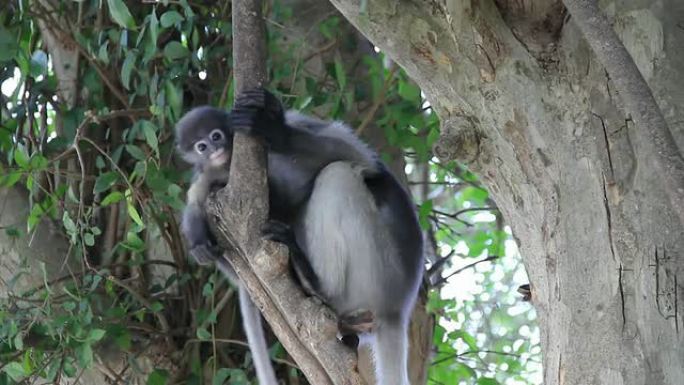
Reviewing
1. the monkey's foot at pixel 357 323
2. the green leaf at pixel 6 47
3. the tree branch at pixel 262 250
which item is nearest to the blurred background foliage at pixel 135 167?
the green leaf at pixel 6 47

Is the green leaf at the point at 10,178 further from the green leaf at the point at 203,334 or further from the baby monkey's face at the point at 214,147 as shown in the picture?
the green leaf at the point at 203,334

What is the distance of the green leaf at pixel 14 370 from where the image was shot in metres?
4.16

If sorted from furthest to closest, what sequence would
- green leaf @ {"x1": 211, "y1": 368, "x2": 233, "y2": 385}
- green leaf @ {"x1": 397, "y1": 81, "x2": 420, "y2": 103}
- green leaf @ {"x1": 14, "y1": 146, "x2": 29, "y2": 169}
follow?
green leaf @ {"x1": 397, "y1": 81, "x2": 420, "y2": 103} < green leaf @ {"x1": 211, "y1": 368, "x2": 233, "y2": 385} < green leaf @ {"x1": 14, "y1": 146, "x2": 29, "y2": 169}

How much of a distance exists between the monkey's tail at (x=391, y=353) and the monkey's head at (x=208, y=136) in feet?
2.74

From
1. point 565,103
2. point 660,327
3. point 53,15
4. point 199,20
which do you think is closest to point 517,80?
point 565,103

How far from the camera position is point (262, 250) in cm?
308

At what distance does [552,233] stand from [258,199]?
0.92 m

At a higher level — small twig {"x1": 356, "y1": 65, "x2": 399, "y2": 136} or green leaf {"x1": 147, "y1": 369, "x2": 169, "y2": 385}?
small twig {"x1": 356, "y1": 65, "x2": 399, "y2": 136}

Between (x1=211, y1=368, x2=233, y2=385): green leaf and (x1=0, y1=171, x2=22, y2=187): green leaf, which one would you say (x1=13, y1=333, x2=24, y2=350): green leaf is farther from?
(x1=211, y1=368, x2=233, y2=385): green leaf

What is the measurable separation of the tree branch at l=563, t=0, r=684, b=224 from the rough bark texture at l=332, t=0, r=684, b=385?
0.32 metres

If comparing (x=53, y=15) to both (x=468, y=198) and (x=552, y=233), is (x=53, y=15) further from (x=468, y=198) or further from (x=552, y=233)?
(x=552, y=233)

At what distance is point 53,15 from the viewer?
4.95 m

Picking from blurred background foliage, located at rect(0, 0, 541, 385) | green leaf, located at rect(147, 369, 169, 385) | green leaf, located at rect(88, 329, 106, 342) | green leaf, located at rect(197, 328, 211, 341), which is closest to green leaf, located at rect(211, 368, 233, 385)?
blurred background foliage, located at rect(0, 0, 541, 385)

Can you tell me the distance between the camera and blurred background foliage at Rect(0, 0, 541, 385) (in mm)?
4230
